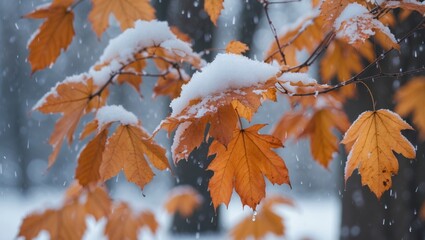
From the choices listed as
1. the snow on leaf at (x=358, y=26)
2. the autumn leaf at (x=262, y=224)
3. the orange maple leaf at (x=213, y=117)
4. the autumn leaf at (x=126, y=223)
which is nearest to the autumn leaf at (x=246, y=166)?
the orange maple leaf at (x=213, y=117)

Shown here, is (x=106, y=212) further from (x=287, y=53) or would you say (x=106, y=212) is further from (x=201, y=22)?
(x=201, y=22)

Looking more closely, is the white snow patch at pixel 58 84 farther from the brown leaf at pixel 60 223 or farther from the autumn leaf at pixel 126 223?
the autumn leaf at pixel 126 223

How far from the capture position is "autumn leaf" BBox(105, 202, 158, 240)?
3.05 meters

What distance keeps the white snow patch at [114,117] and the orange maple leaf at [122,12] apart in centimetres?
45

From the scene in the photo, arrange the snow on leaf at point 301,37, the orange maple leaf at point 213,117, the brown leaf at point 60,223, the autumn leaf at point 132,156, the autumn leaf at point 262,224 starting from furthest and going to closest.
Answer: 1. the autumn leaf at point 262,224
2. the brown leaf at point 60,223
3. the snow on leaf at point 301,37
4. the autumn leaf at point 132,156
5. the orange maple leaf at point 213,117

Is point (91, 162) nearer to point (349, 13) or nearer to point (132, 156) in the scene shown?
point (132, 156)

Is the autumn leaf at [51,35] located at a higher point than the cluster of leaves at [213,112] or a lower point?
higher

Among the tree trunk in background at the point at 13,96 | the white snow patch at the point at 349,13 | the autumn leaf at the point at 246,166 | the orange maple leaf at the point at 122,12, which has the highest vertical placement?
the tree trunk in background at the point at 13,96

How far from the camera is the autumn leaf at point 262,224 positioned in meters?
3.59

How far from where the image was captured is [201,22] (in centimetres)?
544

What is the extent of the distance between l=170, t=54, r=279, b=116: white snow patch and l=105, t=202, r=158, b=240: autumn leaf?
6.98 ft

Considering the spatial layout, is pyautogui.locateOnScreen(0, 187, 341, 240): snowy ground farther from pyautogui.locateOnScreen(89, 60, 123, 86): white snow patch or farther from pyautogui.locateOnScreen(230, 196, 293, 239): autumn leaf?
pyautogui.locateOnScreen(89, 60, 123, 86): white snow patch

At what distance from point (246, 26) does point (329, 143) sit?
24.8ft

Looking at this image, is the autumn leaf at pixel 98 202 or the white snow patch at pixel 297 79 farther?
the autumn leaf at pixel 98 202
